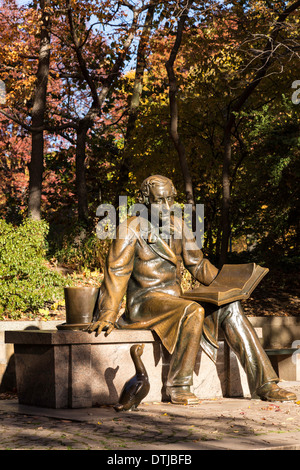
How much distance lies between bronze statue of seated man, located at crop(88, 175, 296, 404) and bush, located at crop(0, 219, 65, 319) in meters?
4.09

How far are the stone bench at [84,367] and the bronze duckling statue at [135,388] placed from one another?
39 cm

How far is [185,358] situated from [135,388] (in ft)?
2.00

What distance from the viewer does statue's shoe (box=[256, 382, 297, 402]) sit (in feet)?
20.3

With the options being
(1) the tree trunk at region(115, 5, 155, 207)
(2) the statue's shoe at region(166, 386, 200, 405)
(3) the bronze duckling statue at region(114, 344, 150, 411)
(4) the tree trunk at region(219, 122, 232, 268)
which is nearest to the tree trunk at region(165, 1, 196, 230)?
(4) the tree trunk at region(219, 122, 232, 268)

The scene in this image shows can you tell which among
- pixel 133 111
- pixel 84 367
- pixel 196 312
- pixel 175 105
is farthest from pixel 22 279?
pixel 133 111

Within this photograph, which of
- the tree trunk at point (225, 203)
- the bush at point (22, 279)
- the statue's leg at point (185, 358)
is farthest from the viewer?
the tree trunk at point (225, 203)

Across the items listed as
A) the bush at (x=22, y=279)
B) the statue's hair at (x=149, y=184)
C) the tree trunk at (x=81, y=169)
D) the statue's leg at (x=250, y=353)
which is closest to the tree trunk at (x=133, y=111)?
the tree trunk at (x=81, y=169)

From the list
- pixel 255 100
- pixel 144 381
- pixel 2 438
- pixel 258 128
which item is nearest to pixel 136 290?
pixel 144 381

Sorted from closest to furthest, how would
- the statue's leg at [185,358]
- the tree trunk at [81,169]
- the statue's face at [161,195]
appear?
1. the statue's leg at [185,358]
2. the statue's face at [161,195]
3. the tree trunk at [81,169]

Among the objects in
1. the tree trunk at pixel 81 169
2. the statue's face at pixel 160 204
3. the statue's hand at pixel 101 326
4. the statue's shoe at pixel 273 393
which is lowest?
the statue's shoe at pixel 273 393

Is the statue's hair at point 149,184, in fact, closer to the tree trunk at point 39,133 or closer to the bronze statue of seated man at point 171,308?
the bronze statue of seated man at point 171,308

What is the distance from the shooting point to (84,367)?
6066 millimetres

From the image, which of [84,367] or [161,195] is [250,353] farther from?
[161,195]

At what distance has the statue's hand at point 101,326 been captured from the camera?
239 inches
